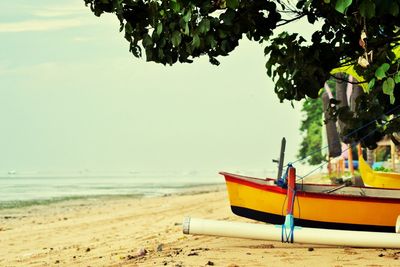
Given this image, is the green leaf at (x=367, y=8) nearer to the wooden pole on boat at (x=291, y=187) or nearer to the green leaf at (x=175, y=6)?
the green leaf at (x=175, y=6)

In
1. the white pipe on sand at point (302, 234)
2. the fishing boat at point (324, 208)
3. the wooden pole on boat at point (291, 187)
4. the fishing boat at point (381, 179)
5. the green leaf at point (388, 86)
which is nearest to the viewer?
the green leaf at point (388, 86)

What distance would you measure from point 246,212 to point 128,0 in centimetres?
568

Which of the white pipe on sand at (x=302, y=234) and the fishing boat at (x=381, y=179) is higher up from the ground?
the fishing boat at (x=381, y=179)

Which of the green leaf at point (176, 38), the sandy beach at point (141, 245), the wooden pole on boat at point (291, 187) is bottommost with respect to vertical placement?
the sandy beach at point (141, 245)

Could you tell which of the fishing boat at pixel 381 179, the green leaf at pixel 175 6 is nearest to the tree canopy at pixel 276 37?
the green leaf at pixel 175 6

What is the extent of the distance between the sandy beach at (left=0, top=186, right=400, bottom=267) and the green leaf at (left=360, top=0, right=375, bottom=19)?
13.0 ft

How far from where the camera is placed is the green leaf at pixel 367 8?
7.77 metres

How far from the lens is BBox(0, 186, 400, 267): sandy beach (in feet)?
36.6

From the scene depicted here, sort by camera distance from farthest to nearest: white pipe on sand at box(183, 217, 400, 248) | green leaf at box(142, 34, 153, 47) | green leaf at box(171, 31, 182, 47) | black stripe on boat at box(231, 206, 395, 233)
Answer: black stripe on boat at box(231, 206, 395, 233), white pipe on sand at box(183, 217, 400, 248), green leaf at box(142, 34, 153, 47), green leaf at box(171, 31, 182, 47)

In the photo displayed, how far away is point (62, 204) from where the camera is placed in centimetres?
3459

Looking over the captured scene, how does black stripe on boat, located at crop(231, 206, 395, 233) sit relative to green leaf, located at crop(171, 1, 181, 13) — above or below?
below

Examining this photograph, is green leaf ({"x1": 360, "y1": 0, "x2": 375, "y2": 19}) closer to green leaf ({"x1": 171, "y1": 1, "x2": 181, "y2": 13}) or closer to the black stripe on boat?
green leaf ({"x1": 171, "y1": 1, "x2": 181, "y2": 13})

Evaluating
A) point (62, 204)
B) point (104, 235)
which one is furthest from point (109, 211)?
point (104, 235)

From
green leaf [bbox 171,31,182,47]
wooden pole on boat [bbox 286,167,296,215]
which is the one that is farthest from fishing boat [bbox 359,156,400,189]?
green leaf [bbox 171,31,182,47]
